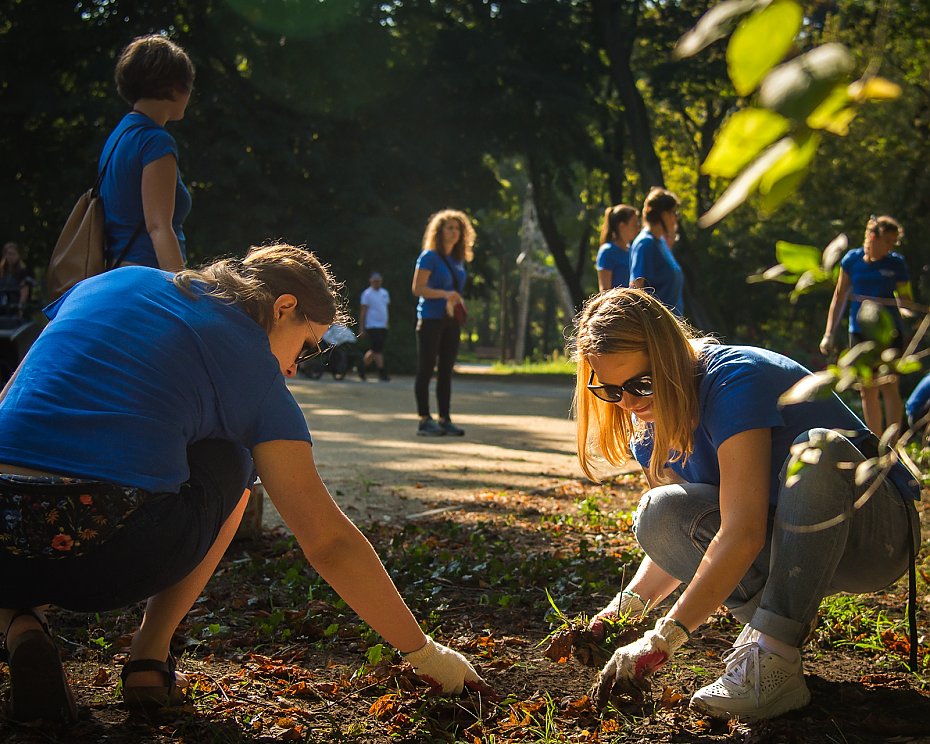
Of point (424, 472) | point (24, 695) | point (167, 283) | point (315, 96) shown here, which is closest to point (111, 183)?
point (167, 283)

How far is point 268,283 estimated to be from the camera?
249 centimetres

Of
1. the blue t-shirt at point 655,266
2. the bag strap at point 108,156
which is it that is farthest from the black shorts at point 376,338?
the bag strap at point 108,156

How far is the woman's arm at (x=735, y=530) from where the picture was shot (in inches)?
102

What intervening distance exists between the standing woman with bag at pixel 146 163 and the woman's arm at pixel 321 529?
191cm

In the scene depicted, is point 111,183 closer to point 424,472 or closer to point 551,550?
point 551,550

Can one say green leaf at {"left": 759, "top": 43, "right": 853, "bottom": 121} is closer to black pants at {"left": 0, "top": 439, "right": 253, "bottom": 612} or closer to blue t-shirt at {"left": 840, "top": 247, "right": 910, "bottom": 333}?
black pants at {"left": 0, "top": 439, "right": 253, "bottom": 612}

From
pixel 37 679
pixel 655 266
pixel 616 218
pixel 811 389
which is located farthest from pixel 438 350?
pixel 811 389

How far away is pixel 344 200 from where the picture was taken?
2228 cm

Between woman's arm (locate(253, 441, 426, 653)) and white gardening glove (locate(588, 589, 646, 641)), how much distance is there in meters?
0.82

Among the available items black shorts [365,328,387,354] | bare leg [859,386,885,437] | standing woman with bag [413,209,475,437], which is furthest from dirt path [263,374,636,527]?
black shorts [365,328,387,354]

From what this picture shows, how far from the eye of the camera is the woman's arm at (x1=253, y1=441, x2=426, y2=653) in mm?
2312

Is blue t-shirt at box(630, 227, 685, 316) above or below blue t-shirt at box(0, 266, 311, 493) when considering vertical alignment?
above

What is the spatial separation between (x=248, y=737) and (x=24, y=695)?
0.52 metres

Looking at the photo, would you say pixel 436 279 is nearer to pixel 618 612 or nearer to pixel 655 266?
pixel 655 266
